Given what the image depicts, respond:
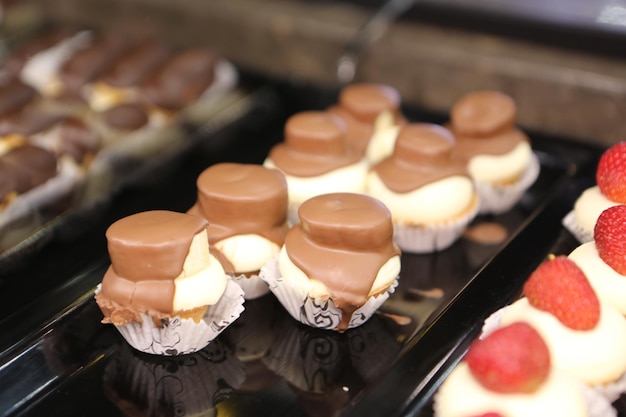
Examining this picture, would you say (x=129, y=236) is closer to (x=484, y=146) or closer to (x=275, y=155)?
(x=275, y=155)

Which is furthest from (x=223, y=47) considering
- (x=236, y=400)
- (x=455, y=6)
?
(x=236, y=400)

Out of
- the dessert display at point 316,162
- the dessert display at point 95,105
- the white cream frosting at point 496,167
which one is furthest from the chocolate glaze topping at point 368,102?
the dessert display at point 95,105

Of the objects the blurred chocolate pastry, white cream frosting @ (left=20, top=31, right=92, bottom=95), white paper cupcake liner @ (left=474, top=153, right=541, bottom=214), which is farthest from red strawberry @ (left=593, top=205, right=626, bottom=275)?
white cream frosting @ (left=20, top=31, right=92, bottom=95)

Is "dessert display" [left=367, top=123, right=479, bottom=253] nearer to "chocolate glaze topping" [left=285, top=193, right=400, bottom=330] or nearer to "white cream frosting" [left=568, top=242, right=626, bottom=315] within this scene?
"chocolate glaze topping" [left=285, top=193, right=400, bottom=330]

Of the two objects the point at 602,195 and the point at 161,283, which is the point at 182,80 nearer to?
the point at 161,283

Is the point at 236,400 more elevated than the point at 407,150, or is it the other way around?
the point at 407,150
